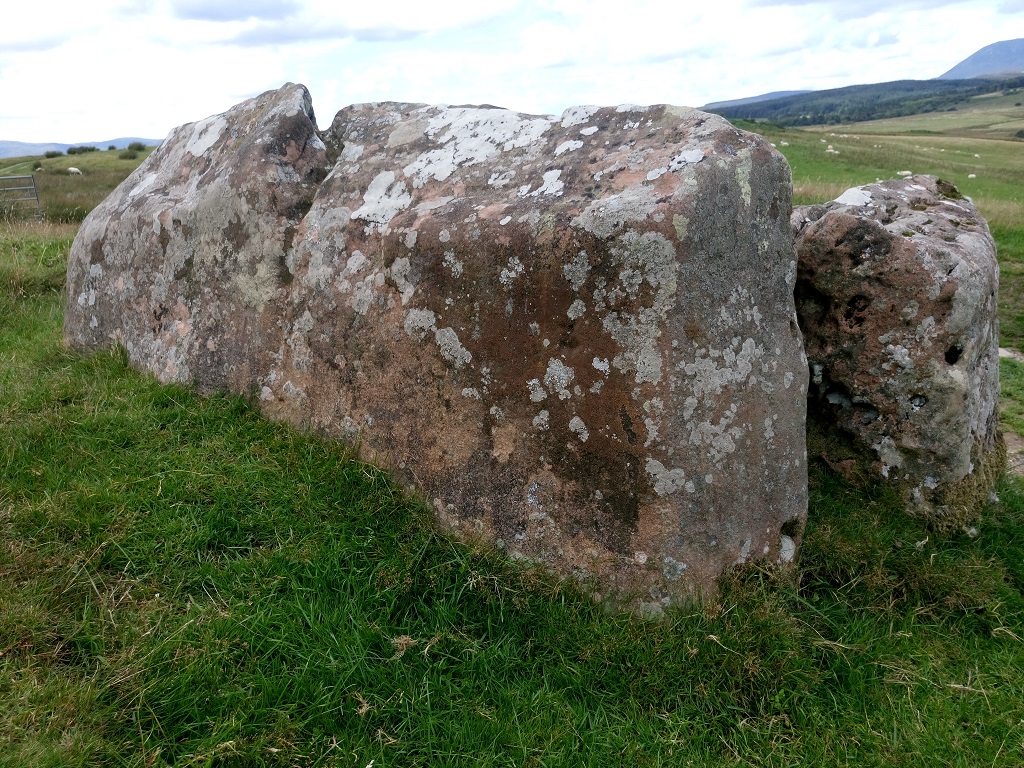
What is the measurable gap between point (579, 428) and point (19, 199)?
72.8ft

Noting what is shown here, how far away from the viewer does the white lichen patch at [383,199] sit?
439cm

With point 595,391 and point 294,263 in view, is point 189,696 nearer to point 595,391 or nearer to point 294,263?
point 595,391

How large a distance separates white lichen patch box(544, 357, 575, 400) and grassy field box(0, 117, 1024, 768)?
0.89 m

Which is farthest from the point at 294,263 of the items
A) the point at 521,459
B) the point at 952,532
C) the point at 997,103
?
the point at 997,103

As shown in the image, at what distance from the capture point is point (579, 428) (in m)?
3.66

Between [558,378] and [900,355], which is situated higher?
[558,378]

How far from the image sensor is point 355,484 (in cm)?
412

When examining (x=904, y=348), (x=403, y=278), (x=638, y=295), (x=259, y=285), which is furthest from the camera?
(x=259, y=285)

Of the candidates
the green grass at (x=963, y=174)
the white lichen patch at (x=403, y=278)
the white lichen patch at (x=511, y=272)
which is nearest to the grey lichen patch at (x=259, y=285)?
the white lichen patch at (x=403, y=278)

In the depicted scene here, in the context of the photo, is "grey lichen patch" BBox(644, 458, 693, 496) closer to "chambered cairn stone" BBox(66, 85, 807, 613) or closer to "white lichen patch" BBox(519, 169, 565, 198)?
"chambered cairn stone" BBox(66, 85, 807, 613)

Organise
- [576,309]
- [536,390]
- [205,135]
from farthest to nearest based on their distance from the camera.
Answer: [205,135], [536,390], [576,309]

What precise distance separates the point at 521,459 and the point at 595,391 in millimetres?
529

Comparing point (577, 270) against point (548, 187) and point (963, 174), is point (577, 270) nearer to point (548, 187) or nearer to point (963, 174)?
point (548, 187)

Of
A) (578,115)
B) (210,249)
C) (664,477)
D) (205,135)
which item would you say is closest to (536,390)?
(664,477)
